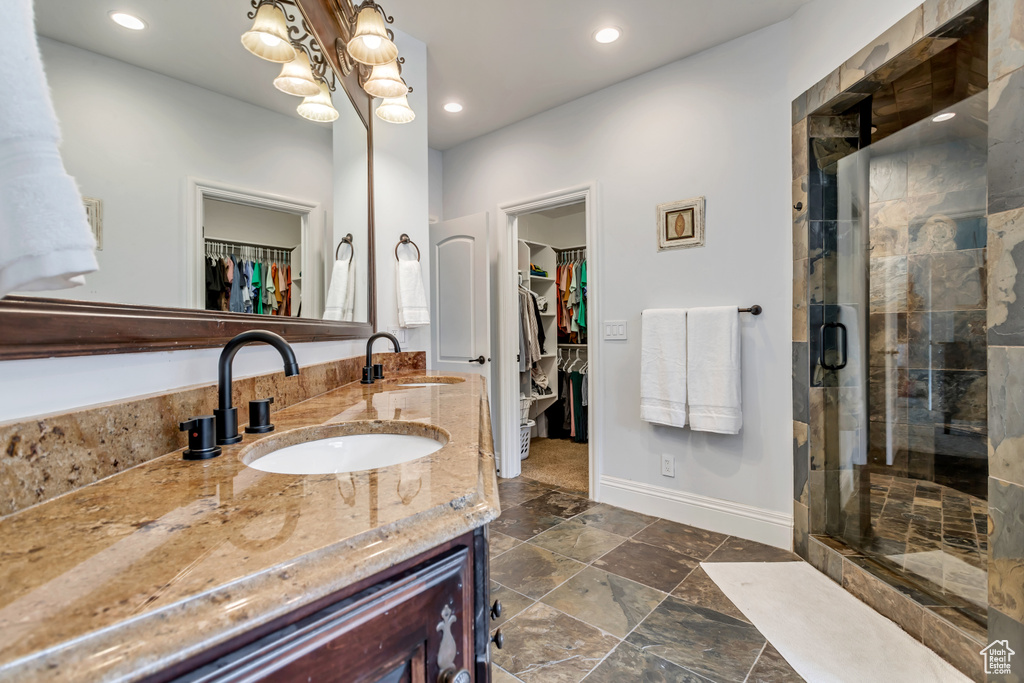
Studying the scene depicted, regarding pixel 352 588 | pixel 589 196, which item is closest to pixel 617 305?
pixel 589 196

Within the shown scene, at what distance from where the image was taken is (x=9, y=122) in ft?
1.01

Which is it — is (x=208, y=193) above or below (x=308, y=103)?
below

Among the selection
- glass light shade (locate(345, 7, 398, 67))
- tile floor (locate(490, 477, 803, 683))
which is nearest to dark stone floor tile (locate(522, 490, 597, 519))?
tile floor (locate(490, 477, 803, 683))

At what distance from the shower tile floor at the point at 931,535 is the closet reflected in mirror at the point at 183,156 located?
7.53ft

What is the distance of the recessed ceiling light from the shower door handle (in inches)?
94.5

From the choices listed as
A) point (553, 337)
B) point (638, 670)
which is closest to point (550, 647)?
point (638, 670)

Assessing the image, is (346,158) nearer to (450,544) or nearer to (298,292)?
(298,292)

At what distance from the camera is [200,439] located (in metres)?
0.68

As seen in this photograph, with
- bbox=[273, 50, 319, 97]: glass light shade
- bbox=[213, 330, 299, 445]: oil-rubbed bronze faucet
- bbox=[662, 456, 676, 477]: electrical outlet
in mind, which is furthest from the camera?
bbox=[662, 456, 676, 477]: electrical outlet

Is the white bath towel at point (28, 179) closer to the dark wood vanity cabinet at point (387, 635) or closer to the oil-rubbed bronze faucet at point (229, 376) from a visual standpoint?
the dark wood vanity cabinet at point (387, 635)

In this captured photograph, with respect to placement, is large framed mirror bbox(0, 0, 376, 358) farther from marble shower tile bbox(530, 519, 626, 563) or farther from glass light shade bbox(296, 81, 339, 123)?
marble shower tile bbox(530, 519, 626, 563)

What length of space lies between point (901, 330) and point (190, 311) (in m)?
2.46

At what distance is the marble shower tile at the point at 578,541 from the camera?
2088mm

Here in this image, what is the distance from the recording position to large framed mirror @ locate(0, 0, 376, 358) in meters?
0.59
